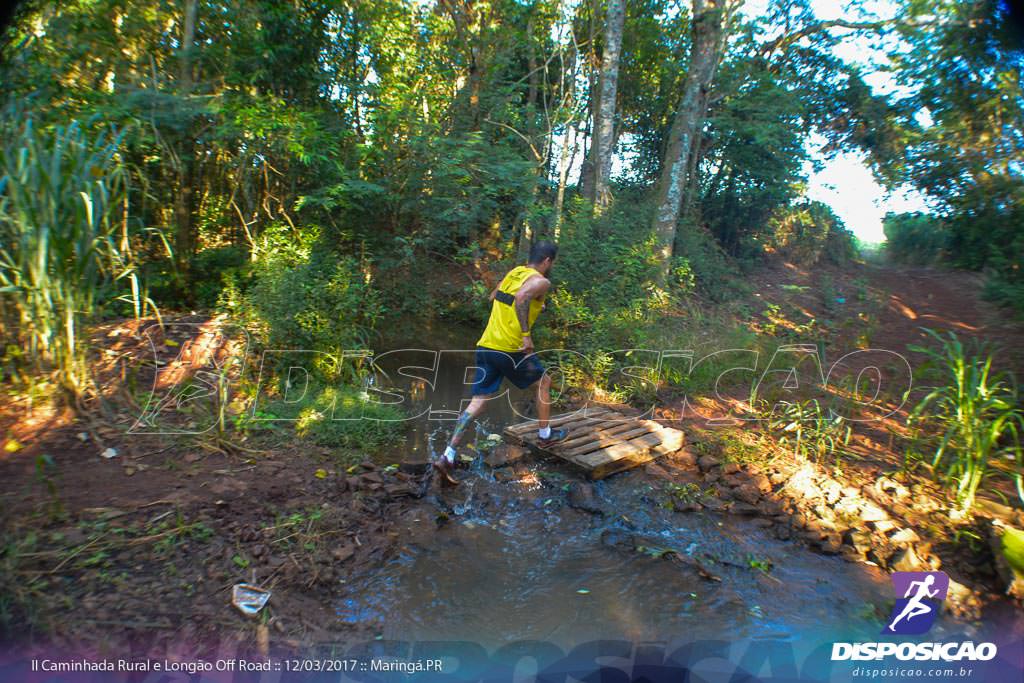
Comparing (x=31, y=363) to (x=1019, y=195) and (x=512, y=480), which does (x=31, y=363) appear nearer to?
(x=512, y=480)

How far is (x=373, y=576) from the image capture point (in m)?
3.14

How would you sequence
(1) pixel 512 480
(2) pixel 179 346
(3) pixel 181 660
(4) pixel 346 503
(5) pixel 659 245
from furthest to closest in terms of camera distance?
(5) pixel 659 245, (2) pixel 179 346, (1) pixel 512 480, (4) pixel 346 503, (3) pixel 181 660

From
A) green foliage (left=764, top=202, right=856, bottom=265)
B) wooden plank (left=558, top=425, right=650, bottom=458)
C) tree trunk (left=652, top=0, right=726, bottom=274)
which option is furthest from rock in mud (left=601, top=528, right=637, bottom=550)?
green foliage (left=764, top=202, right=856, bottom=265)

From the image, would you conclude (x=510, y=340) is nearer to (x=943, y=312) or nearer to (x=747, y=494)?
(x=747, y=494)

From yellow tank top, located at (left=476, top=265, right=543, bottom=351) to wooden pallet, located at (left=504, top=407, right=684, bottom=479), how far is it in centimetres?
111

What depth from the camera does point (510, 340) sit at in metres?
4.50

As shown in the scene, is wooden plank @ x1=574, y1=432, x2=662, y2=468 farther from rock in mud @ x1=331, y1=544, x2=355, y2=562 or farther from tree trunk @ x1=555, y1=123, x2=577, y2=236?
tree trunk @ x1=555, y1=123, x2=577, y2=236

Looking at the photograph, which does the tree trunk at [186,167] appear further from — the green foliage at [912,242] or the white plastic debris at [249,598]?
the green foliage at [912,242]

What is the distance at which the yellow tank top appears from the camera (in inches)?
177

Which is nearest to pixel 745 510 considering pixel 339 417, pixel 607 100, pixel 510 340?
pixel 510 340

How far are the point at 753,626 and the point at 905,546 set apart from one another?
1.46m

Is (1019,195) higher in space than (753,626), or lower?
higher

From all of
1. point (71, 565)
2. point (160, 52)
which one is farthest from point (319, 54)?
point (71, 565)

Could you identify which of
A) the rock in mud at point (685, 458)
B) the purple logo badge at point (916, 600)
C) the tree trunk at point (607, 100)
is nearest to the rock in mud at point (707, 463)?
the rock in mud at point (685, 458)
